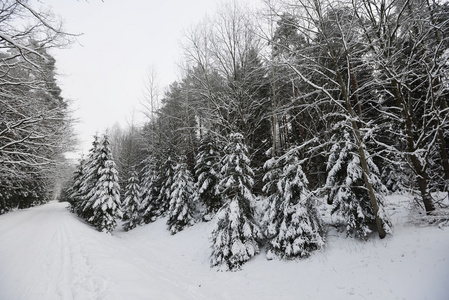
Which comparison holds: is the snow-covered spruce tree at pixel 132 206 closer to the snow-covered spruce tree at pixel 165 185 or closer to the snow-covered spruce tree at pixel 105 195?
the snow-covered spruce tree at pixel 165 185

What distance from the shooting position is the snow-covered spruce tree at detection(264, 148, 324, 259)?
773 centimetres

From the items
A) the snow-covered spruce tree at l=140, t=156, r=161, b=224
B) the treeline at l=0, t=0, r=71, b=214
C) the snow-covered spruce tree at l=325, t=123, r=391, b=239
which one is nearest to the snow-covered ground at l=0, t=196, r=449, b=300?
the snow-covered spruce tree at l=325, t=123, r=391, b=239

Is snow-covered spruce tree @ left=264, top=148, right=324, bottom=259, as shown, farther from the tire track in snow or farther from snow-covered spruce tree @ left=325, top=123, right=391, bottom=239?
the tire track in snow

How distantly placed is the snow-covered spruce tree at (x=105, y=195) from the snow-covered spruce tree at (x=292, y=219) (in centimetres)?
1393

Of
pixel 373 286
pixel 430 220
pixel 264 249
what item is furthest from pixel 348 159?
pixel 264 249

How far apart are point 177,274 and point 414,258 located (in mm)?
8082

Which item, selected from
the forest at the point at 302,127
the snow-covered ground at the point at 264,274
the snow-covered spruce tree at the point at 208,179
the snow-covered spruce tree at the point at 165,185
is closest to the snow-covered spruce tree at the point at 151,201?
the snow-covered spruce tree at the point at 165,185

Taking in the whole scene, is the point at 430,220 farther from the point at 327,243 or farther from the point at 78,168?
the point at 78,168

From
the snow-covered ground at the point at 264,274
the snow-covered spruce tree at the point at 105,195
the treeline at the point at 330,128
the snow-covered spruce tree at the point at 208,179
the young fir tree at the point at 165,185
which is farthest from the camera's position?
the young fir tree at the point at 165,185

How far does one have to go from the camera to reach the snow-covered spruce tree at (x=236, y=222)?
895 cm

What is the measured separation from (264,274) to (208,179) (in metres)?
8.62

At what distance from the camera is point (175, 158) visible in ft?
69.7

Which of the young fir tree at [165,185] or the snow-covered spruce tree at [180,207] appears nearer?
A: the snow-covered spruce tree at [180,207]

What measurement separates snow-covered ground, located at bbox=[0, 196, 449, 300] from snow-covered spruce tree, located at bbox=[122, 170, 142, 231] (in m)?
12.2
